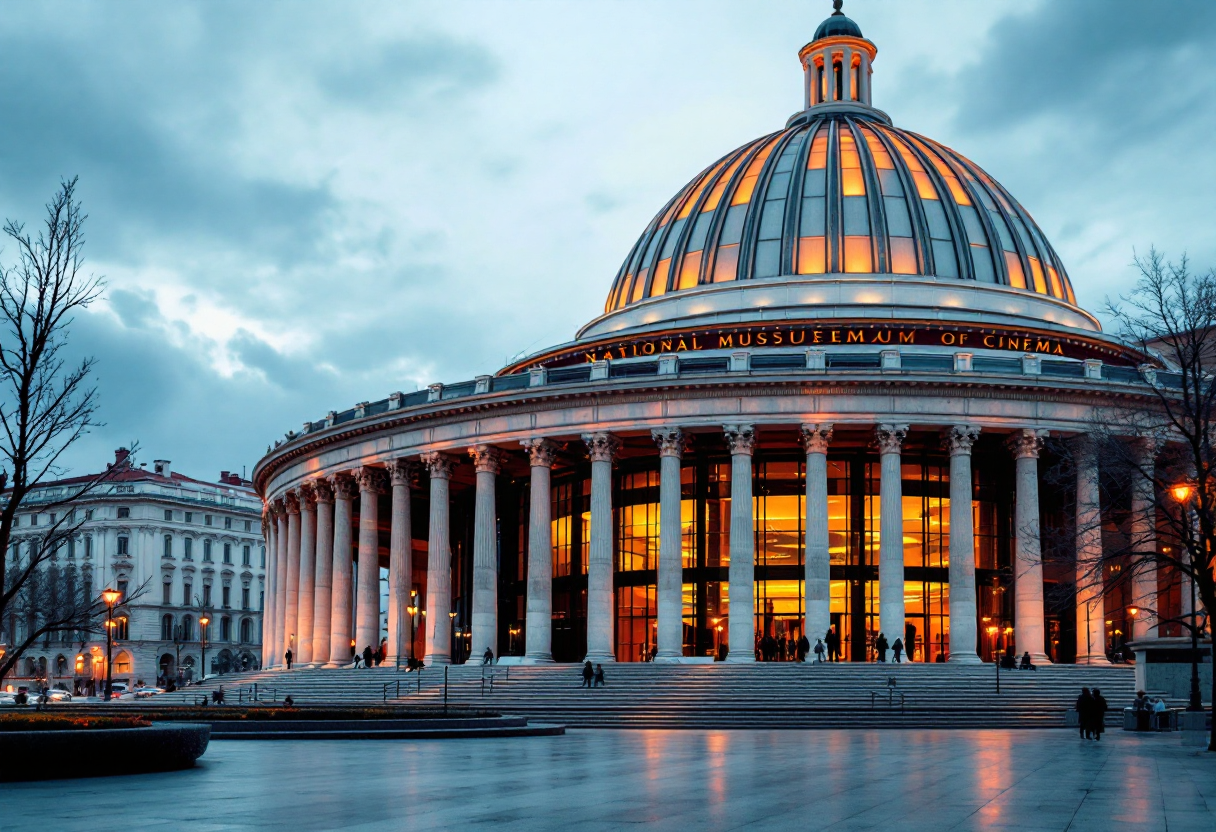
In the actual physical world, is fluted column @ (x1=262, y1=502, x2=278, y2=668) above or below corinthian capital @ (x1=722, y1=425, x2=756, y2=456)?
below

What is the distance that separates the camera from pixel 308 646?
84.8m

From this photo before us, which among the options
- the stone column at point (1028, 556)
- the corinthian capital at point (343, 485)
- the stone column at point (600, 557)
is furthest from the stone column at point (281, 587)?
the stone column at point (1028, 556)

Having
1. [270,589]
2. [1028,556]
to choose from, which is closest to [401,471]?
[270,589]

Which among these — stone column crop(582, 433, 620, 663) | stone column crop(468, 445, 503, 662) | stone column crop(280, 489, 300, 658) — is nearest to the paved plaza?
stone column crop(582, 433, 620, 663)

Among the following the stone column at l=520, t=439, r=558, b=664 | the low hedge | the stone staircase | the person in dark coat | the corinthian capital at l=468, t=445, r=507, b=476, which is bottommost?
the stone staircase

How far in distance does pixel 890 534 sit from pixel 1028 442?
807 centimetres

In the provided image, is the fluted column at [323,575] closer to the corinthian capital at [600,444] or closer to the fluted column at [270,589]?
the fluted column at [270,589]

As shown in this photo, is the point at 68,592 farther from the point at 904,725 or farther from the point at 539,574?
the point at 904,725

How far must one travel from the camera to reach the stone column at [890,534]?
6544cm

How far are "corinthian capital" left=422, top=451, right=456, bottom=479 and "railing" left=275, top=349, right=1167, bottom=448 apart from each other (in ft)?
14.3

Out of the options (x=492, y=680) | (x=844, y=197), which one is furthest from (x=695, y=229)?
(x=492, y=680)

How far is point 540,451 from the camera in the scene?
72188mm

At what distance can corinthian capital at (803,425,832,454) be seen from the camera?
67.4 m

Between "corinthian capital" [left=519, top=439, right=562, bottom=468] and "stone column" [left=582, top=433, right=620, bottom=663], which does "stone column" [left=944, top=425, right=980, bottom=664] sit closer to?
"stone column" [left=582, top=433, right=620, bottom=663]
